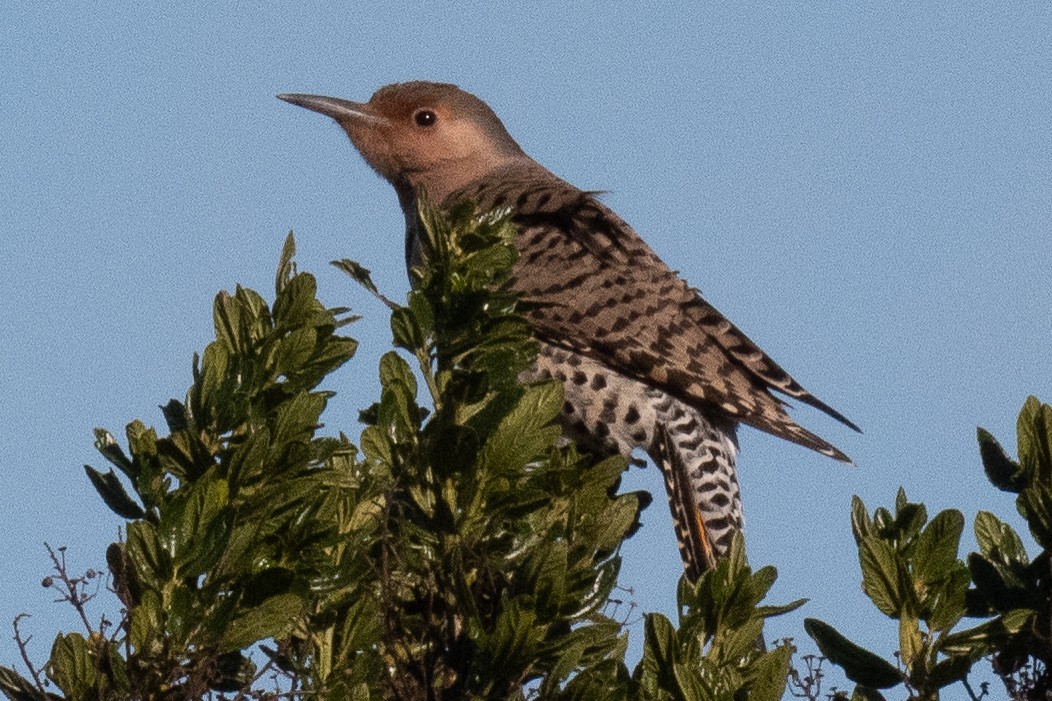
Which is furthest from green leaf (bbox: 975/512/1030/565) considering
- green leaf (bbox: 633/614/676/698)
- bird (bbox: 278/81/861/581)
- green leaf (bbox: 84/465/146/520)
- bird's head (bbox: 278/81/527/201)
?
bird's head (bbox: 278/81/527/201)

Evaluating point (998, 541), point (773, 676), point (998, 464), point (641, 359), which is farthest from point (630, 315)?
point (773, 676)

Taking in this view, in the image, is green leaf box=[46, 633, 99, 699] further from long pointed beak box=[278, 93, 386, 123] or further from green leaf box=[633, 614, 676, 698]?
long pointed beak box=[278, 93, 386, 123]

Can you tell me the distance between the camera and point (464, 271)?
4.42 meters

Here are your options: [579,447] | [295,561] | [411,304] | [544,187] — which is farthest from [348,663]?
[544,187]

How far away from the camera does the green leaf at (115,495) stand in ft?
13.3

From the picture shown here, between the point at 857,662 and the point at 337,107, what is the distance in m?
6.34

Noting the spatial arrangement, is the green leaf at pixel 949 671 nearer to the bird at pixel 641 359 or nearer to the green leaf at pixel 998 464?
the green leaf at pixel 998 464

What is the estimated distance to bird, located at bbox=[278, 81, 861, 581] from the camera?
7117mm

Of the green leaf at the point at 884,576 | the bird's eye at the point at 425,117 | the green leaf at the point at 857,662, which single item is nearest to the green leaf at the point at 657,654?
the green leaf at the point at 857,662

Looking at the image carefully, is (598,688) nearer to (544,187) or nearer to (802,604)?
(802,604)

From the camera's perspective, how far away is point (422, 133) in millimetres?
9758

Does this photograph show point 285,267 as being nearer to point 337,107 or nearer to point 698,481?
point 698,481

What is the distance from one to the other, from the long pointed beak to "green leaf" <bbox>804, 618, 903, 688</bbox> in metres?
6.12

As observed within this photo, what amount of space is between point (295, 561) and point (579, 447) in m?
3.38
